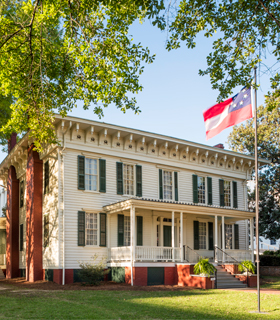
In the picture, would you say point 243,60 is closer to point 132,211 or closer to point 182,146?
point 132,211

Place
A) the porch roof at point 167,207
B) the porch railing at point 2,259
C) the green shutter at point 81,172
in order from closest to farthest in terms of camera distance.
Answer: the porch roof at point 167,207, the green shutter at point 81,172, the porch railing at point 2,259

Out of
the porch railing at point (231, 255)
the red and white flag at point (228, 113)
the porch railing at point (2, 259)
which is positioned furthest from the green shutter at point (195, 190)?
the porch railing at point (2, 259)

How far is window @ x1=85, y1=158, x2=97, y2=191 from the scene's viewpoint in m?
20.4

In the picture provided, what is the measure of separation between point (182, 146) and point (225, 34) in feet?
43.9

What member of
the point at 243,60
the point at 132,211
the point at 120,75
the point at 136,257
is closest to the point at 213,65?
the point at 243,60

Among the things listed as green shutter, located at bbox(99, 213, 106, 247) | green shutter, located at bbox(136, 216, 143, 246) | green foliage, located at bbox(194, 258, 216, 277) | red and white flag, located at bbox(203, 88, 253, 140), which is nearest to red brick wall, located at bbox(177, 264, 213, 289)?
green foliage, located at bbox(194, 258, 216, 277)

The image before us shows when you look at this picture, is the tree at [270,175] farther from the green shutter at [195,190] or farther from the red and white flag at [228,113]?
the red and white flag at [228,113]

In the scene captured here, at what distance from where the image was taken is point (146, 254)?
62.1 ft

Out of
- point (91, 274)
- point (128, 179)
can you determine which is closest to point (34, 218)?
point (91, 274)

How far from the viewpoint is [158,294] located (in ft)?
48.3

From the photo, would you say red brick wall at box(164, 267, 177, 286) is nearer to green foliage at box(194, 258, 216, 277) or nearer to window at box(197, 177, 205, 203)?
green foliage at box(194, 258, 216, 277)

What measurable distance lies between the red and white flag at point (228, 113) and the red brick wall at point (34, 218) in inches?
419

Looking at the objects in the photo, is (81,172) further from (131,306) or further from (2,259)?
(2,259)

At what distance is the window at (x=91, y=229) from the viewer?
65.4 ft
